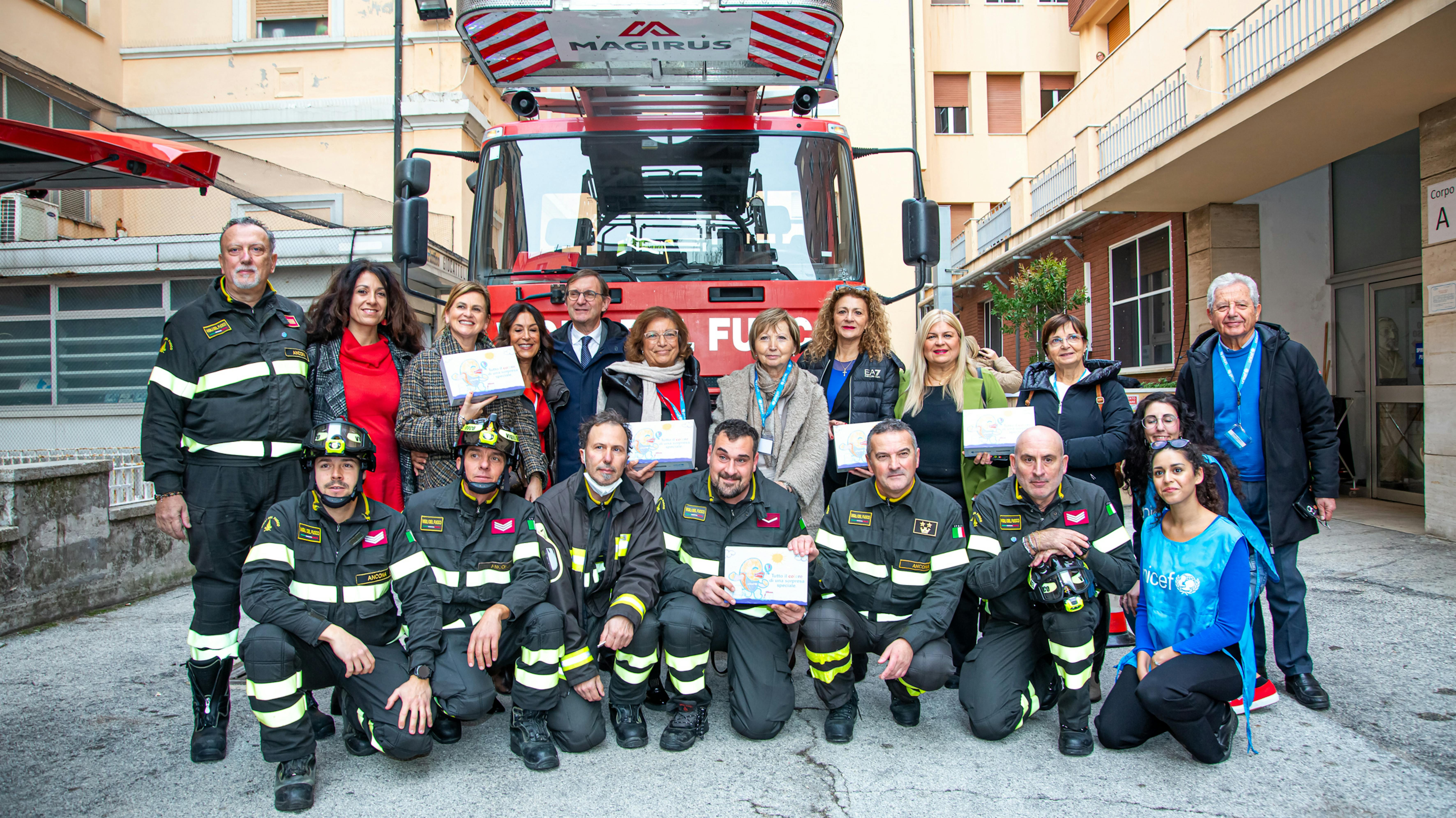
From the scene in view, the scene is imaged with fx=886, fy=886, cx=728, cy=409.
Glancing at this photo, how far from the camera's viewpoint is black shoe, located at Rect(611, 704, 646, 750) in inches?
140

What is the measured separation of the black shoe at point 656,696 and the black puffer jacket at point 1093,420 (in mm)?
2184

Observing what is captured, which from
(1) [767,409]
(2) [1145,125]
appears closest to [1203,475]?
(1) [767,409]

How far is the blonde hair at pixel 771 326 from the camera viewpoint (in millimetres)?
4402

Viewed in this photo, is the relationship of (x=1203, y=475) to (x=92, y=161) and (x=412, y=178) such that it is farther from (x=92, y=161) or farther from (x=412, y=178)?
(x=92, y=161)

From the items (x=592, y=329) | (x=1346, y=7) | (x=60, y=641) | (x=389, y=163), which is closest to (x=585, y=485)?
(x=592, y=329)

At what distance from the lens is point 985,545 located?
3.81 m

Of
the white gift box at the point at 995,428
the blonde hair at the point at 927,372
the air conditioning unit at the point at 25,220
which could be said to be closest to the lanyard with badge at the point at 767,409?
the blonde hair at the point at 927,372

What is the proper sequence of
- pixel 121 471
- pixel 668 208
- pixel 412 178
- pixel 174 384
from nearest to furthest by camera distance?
pixel 174 384 → pixel 412 178 → pixel 668 208 → pixel 121 471

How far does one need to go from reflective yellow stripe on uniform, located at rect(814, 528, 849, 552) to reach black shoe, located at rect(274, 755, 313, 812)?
7.10 feet

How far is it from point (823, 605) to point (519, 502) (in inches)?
54.0

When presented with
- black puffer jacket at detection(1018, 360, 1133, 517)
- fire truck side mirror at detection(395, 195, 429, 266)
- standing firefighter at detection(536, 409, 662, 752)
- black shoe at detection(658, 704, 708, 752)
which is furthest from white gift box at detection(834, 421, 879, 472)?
fire truck side mirror at detection(395, 195, 429, 266)

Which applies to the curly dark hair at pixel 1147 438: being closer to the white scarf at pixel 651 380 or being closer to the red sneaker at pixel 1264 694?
the red sneaker at pixel 1264 694

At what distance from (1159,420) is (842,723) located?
2.02m

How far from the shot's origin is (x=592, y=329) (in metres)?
4.77
